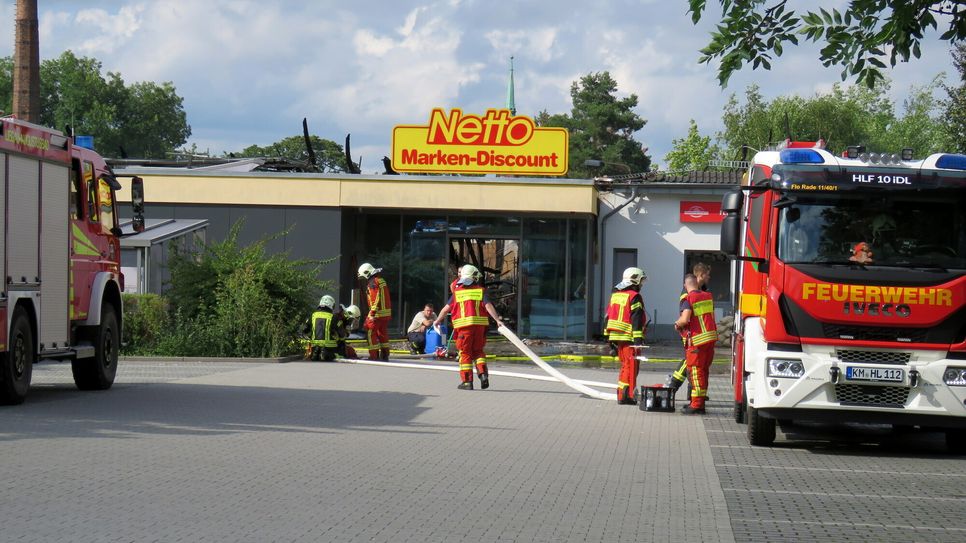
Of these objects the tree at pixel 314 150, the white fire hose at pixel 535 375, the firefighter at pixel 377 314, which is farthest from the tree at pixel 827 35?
the tree at pixel 314 150

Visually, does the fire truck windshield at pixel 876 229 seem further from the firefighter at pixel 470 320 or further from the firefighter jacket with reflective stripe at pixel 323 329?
the firefighter jacket with reflective stripe at pixel 323 329

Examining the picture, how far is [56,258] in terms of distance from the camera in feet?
50.4

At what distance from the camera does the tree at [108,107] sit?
95.2 metres

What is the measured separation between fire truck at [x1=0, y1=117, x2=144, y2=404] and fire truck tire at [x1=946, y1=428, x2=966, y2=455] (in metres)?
10.1

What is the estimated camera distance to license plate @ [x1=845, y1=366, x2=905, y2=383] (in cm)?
1187

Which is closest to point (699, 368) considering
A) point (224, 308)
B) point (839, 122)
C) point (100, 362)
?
point (100, 362)

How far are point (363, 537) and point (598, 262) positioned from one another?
27543 millimetres

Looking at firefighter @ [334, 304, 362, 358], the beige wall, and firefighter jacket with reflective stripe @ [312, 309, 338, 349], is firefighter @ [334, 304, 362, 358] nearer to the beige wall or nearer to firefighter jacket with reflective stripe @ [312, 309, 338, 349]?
firefighter jacket with reflective stripe @ [312, 309, 338, 349]

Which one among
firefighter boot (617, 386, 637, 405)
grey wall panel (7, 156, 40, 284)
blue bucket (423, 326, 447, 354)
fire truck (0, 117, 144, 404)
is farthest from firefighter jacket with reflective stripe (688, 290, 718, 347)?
blue bucket (423, 326, 447, 354)

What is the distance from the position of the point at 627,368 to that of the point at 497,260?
17369mm

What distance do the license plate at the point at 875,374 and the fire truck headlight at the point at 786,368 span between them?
0.44 m

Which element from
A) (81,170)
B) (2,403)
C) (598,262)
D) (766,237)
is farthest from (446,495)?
(598,262)

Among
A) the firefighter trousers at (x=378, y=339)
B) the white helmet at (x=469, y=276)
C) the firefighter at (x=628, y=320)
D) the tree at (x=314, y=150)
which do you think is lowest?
the firefighter trousers at (x=378, y=339)

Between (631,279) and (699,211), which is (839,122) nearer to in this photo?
(699,211)
